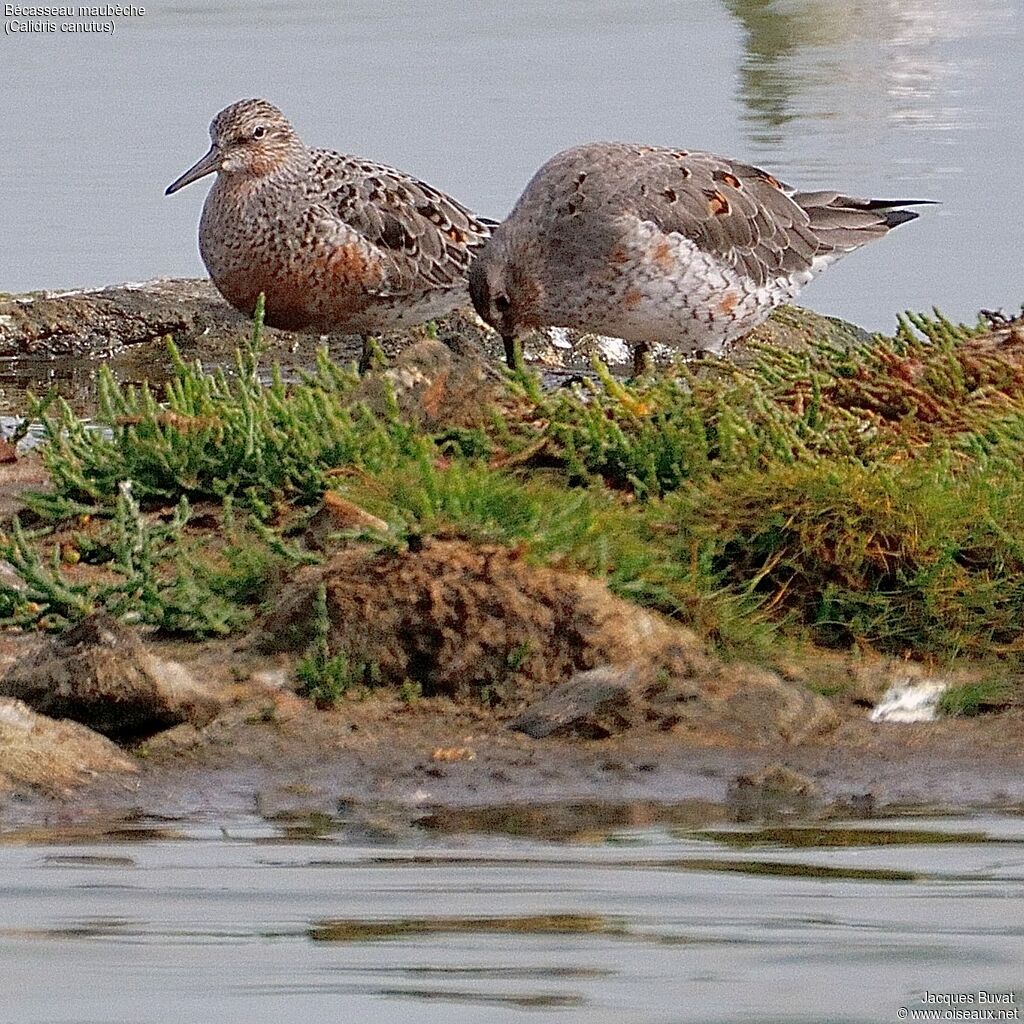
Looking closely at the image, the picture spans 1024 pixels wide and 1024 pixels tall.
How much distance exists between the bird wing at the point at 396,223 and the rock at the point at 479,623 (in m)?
5.09

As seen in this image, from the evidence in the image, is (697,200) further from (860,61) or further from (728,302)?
(860,61)

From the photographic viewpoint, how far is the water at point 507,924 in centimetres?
402

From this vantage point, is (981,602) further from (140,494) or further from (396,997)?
(396,997)

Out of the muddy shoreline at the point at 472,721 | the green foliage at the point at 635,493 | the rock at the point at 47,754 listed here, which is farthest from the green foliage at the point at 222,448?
the rock at the point at 47,754

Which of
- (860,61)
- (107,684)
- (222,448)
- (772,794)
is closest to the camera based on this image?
(772,794)

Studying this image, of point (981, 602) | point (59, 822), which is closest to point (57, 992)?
point (59, 822)

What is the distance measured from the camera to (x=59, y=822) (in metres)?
5.64

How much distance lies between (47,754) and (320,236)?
584cm

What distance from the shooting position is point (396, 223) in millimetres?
11805

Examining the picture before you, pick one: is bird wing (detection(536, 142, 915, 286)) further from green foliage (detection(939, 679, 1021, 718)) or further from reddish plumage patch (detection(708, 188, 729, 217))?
green foliage (detection(939, 679, 1021, 718))

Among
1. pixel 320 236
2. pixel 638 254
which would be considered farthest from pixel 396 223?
pixel 638 254

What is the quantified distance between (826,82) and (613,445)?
15852mm

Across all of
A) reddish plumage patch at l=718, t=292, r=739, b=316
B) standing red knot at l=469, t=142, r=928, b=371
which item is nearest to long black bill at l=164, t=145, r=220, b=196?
standing red knot at l=469, t=142, r=928, b=371

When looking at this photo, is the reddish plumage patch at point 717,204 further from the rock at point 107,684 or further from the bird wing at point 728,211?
the rock at point 107,684
